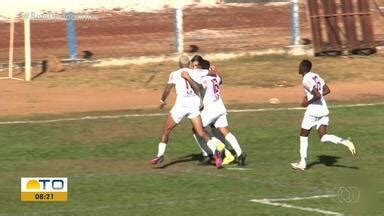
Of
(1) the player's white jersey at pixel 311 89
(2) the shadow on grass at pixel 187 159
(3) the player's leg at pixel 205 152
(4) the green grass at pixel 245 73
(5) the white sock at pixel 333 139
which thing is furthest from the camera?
(4) the green grass at pixel 245 73

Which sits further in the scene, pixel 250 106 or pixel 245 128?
pixel 250 106

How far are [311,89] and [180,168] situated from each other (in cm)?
270

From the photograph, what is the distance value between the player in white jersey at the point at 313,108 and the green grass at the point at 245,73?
10.9 meters

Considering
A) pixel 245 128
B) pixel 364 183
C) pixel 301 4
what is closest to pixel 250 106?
pixel 245 128

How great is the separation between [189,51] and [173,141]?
10.9m

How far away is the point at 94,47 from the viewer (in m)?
31.9

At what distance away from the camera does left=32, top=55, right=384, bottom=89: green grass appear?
2723 centimetres

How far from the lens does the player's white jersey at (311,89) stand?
15898 mm

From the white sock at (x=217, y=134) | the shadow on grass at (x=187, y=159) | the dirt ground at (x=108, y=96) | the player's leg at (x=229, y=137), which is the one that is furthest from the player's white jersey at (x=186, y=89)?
the dirt ground at (x=108, y=96)

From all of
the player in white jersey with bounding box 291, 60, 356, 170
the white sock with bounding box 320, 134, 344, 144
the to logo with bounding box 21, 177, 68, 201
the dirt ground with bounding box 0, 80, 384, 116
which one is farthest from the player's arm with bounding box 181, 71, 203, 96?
the dirt ground with bounding box 0, 80, 384, 116

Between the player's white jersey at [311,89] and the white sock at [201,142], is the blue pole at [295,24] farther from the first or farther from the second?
the player's white jersey at [311,89]

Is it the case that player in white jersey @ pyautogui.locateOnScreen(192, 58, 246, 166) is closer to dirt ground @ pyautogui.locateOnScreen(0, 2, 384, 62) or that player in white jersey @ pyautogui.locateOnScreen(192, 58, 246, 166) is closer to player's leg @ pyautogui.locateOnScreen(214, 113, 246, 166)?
player's leg @ pyautogui.locateOnScreen(214, 113, 246, 166)

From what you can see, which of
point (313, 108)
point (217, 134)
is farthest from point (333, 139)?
point (217, 134)

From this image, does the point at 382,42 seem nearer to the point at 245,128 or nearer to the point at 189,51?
the point at 189,51
